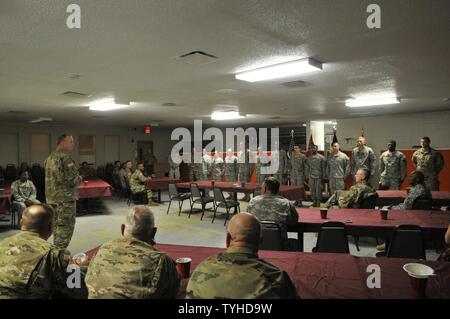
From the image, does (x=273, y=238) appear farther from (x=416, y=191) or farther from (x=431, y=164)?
(x=431, y=164)

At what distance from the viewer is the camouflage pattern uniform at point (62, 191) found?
4535 mm

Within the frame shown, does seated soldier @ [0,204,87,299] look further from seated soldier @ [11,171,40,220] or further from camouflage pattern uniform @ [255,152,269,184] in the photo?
camouflage pattern uniform @ [255,152,269,184]

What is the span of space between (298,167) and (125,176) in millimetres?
5175

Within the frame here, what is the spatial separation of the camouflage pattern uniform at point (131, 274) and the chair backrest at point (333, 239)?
73.9 inches

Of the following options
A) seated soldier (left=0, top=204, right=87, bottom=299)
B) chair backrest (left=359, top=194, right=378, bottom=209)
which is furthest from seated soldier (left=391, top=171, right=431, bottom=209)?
seated soldier (left=0, top=204, right=87, bottom=299)

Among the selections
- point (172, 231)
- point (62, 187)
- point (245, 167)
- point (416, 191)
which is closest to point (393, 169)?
point (416, 191)

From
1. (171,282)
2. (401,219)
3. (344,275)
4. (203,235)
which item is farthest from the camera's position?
(203,235)

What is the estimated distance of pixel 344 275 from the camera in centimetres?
215

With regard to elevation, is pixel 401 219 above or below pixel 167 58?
below

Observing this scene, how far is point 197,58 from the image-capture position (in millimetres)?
3584

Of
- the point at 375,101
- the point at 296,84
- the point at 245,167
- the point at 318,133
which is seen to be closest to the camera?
the point at 296,84

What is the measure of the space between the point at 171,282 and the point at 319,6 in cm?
208
